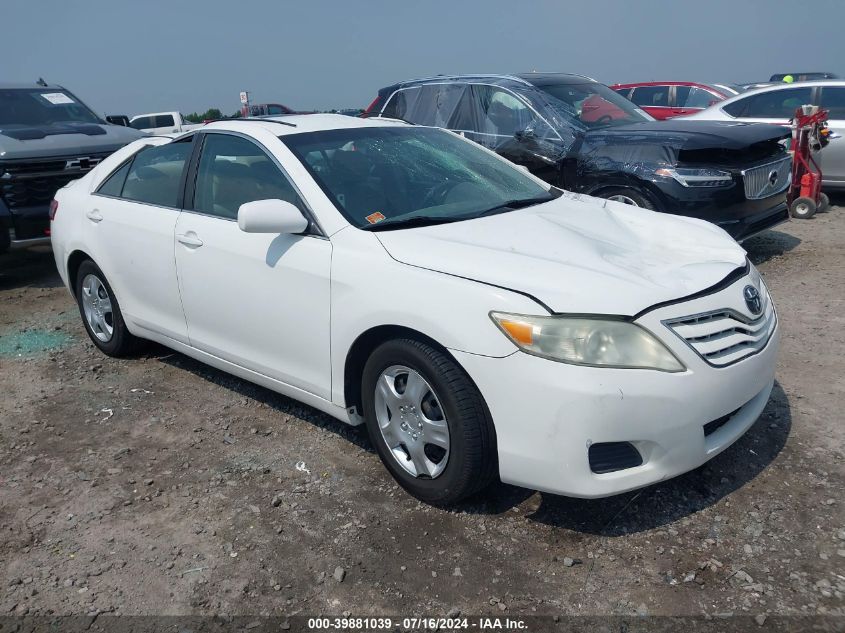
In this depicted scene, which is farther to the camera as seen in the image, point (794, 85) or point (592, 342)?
point (794, 85)

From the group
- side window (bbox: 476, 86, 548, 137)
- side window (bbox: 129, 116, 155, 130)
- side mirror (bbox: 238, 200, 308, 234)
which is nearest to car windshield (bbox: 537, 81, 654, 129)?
side window (bbox: 476, 86, 548, 137)

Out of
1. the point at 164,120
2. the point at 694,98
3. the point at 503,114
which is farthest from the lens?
the point at 164,120

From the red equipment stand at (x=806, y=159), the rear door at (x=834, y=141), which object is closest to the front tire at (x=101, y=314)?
the red equipment stand at (x=806, y=159)

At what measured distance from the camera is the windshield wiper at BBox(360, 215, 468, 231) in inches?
130

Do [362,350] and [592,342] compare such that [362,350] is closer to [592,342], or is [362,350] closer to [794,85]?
[592,342]

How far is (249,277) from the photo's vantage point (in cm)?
362

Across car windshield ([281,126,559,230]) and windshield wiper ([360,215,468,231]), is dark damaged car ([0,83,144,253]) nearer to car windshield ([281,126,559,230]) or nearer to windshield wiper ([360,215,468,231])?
car windshield ([281,126,559,230])

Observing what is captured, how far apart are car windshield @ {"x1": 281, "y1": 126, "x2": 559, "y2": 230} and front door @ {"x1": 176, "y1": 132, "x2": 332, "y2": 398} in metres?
0.21

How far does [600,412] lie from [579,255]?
2.40 feet

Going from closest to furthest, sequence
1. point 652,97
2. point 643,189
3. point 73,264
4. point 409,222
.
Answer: point 409,222
point 73,264
point 643,189
point 652,97

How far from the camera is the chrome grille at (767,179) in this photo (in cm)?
605

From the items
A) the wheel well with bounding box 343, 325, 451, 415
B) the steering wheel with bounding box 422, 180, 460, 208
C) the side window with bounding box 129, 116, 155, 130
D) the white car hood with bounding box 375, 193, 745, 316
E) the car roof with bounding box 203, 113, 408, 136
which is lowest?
the side window with bounding box 129, 116, 155, 130

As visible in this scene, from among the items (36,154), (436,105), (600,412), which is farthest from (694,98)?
(600,412)

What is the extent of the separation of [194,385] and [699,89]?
12.4m
